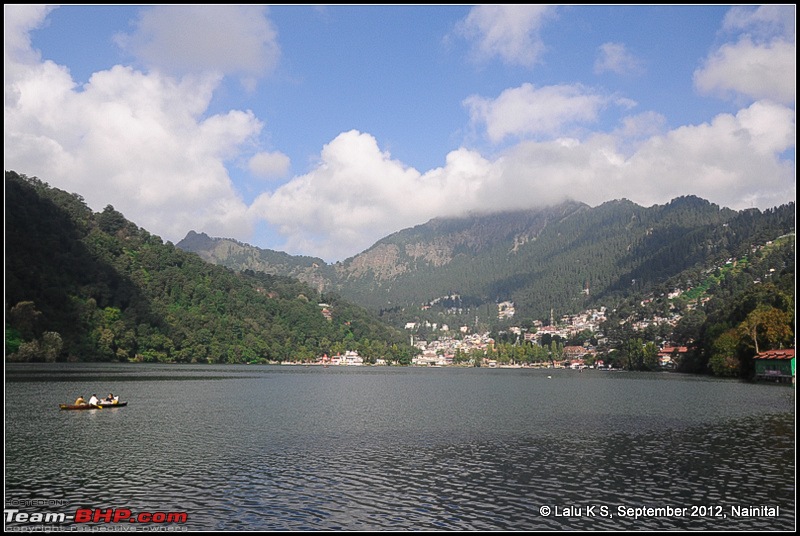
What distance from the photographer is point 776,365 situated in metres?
106

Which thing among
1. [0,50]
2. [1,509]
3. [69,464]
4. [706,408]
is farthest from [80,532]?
[706,408]

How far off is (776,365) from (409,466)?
97698 millimetres

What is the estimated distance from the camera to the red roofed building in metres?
102

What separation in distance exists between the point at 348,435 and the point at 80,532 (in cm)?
2327

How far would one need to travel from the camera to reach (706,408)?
61.3m

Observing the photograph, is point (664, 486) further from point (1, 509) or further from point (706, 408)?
point (706, 408)

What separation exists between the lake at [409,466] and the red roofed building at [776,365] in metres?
52.5

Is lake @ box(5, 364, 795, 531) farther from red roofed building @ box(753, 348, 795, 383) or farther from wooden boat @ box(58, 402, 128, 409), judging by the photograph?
red roofed building @ box(753, 348, 795, 383)

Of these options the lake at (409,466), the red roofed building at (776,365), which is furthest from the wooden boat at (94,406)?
the red roofed building at (776,365)

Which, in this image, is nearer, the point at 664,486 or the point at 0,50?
the point at 0,50

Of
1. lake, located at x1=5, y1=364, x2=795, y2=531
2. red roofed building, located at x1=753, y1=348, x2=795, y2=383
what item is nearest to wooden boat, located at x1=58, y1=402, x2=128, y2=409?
lake, located at x1=5, y1=364, x2=795, y2=531

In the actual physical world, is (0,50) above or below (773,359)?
above

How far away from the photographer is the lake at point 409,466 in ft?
75.6

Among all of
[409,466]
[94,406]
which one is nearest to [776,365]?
[409,466]
